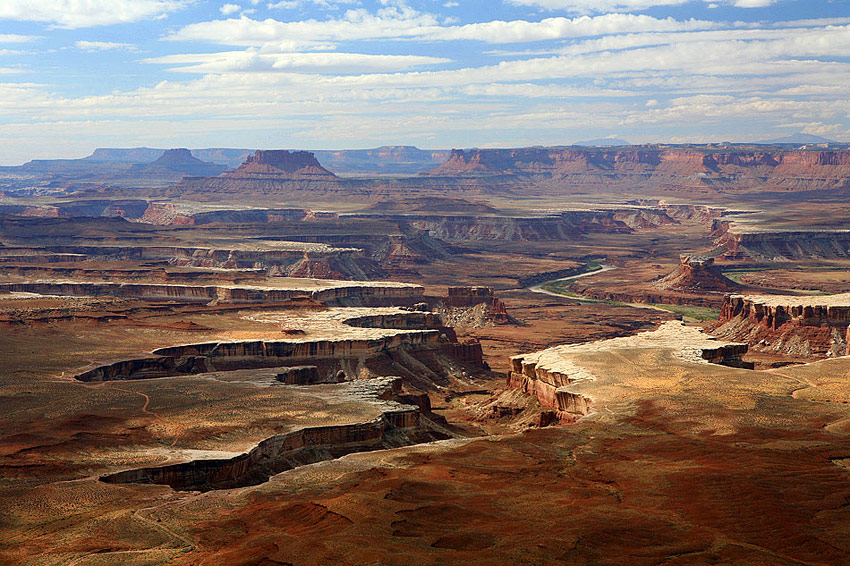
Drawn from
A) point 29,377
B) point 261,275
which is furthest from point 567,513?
point 261,275

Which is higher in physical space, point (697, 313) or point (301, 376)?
point (301, 376)

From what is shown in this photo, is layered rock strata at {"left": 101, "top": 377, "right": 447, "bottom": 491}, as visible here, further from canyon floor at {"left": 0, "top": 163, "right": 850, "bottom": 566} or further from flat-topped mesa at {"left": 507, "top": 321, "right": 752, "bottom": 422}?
flat-topped mesa at {"left": 507, "top": 321, "right": 752, "bottom": 422}

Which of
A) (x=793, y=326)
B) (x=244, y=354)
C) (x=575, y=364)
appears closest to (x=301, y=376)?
(x=244, y=354)

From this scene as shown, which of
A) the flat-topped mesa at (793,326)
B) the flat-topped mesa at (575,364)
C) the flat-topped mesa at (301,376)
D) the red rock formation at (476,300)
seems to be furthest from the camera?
the red rock formation at (476,300)

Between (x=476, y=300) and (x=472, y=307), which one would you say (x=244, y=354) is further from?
(x=476, y=300)

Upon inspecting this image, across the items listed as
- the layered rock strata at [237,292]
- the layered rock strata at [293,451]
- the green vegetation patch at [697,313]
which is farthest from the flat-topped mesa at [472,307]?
the layered rock strata at [293,451]

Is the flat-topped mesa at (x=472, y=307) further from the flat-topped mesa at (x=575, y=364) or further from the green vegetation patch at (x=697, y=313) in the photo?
the flat-topped mesa at (x=575, y=364)

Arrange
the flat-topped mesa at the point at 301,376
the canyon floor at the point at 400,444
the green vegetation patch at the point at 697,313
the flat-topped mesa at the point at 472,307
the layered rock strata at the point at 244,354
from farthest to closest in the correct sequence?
the green vegetation patch at the point at 697,313 < the flat-topped mesa at the point at 472,307 < the layered rock strata at the point at 244,354 < the flat-topped mesa at the point at 301,376 < the canyon floor at the point at 400,444
